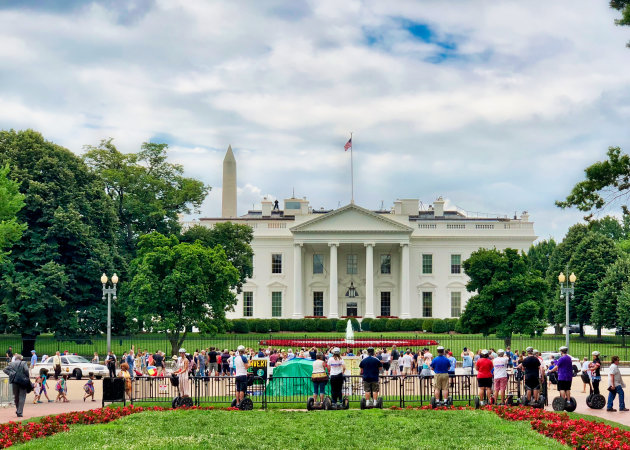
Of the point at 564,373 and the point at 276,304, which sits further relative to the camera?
the point at 276,304

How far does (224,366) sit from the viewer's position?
34.3 m

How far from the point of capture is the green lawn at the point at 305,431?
16.2 m

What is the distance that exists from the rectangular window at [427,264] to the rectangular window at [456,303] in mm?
3365

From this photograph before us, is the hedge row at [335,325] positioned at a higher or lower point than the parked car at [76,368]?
higher

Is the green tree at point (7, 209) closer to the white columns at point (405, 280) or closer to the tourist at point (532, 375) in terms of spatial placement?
the tourist at point (532, 375)

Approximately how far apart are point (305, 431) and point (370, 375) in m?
4.76

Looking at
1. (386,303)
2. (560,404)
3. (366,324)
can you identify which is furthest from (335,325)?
(560,404)

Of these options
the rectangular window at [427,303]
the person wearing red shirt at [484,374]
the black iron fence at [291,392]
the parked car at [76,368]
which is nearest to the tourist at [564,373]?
the black iron fence at [291,392]

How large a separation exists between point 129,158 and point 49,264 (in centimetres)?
1883

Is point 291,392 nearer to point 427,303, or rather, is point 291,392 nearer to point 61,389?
point 61,389

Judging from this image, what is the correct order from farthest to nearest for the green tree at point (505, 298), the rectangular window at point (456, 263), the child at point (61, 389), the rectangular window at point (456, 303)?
the rectangular window at point (456, 263) < the rectangular window at point (456, 303) < the green tree at point (505, 298) < the child at point (61, 389)

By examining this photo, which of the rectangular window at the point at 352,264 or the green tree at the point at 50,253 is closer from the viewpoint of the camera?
the green tree at the point at 50,253

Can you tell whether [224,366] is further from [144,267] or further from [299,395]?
[144,267]

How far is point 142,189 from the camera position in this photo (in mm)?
65375
